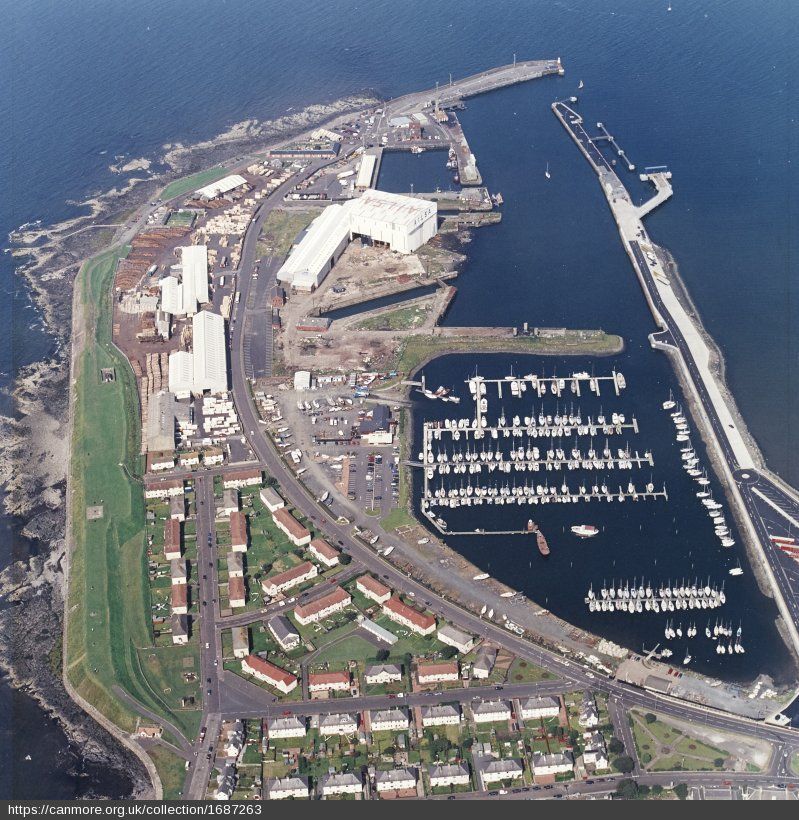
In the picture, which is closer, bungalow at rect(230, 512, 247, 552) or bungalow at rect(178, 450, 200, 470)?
bungalow at rect(230, 512, 247, 552)

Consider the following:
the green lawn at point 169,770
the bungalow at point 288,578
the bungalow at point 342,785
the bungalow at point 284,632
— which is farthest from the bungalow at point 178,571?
the bungalow at point 342,785

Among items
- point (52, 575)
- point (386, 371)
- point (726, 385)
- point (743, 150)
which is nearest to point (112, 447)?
point (52, 575)

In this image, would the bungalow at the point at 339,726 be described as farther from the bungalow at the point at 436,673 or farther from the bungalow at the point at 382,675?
the bungalow at the point at 436,673

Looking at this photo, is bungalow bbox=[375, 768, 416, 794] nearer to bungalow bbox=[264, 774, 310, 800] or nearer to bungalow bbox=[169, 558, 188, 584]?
bungalow bbox=[264, 774, 310, 800]

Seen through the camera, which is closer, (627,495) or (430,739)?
(430,739)

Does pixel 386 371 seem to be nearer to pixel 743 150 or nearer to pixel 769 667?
pixel 769 667

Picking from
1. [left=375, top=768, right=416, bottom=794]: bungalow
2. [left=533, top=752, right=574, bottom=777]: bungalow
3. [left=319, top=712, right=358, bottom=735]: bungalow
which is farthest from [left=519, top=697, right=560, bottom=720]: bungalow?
[left=319, top=712, right=358, bottom=735]: bungalow
